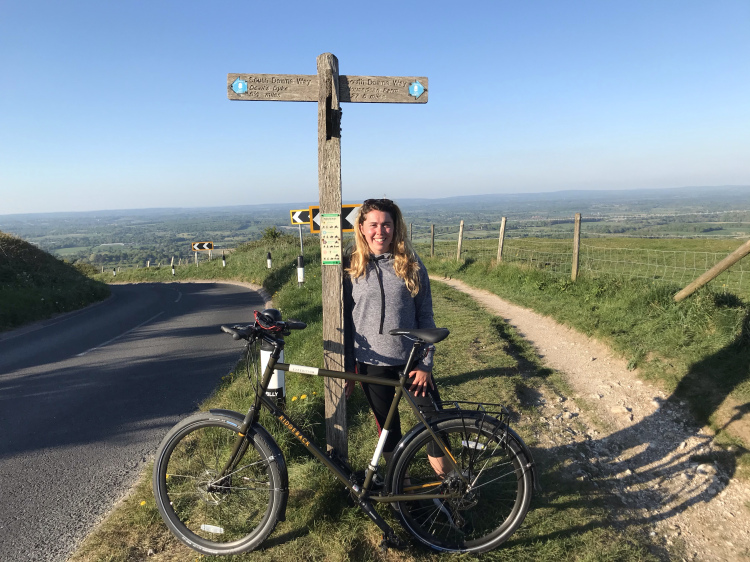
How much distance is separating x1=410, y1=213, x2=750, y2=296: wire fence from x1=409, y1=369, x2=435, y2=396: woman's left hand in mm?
1994

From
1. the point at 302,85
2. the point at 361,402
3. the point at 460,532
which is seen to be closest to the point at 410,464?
the point at 460,532

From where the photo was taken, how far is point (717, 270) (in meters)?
6.15

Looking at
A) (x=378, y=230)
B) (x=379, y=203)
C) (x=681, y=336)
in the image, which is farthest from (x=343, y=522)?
(x=681, y=336)

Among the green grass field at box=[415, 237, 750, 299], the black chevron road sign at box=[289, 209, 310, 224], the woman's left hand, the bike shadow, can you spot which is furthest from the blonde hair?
the black chevron road sign at box=[289, 209, 310, 224]

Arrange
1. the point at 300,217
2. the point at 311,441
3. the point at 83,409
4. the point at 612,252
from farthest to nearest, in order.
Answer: the point at 612,252 → the point at 300,217 → the point at 83,409 → the point at 311,441

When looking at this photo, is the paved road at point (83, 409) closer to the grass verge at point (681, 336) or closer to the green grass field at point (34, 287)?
the green grass field at point (34, 287)

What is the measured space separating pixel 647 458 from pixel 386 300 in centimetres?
316

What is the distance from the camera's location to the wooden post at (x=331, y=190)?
300 centimetres

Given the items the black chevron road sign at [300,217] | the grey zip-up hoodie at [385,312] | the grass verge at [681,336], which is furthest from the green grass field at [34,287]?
the grass verge at [681,336]

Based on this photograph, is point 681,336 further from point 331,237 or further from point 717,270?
point 331,237

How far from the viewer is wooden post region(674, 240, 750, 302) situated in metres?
5.75

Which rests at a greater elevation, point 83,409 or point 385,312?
point 385,312

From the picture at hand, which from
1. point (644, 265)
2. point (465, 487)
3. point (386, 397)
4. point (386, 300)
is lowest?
point (644, 265)

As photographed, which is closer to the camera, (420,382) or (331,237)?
(420,382)
